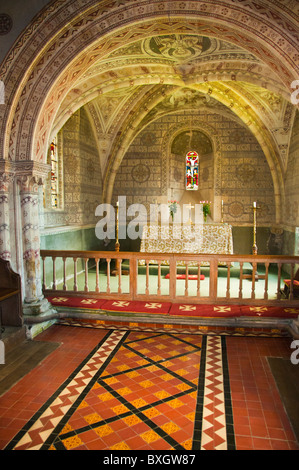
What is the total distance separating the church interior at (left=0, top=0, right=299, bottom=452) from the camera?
3.46 metres

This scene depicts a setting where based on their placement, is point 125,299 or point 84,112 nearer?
point 125,299

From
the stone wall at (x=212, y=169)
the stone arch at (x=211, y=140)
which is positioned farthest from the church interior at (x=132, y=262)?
the stone arch at (x=211, y=140)

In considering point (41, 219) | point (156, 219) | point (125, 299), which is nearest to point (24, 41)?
point (41, 219)

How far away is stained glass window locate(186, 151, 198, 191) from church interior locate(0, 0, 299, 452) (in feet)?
10.3

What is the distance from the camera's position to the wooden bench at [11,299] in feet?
18.0

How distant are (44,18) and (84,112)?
5393 mm

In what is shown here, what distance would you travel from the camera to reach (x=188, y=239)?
10414mm

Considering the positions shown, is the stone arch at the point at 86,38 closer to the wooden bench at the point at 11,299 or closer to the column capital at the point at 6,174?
the column capital at the point at 6,174

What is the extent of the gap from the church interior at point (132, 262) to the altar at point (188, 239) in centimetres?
5

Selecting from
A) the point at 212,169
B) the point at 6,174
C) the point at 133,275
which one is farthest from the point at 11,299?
the point at 212,169

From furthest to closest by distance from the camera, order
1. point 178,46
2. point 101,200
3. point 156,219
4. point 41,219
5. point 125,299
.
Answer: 1. point 156,219
2. point 101,200
3. point 41,219
4. point 178,46
5. point 125,299

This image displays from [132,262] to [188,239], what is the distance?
4142mm
